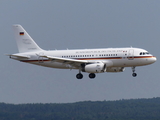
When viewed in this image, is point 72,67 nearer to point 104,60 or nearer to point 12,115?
point 104,60

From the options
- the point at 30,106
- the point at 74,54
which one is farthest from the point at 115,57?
the point at 30,106

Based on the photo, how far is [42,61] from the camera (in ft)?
324

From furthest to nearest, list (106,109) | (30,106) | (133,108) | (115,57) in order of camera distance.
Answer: (133,108) < (106,109) < (30,106) < (115,57)

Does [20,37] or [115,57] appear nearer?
[115,57]

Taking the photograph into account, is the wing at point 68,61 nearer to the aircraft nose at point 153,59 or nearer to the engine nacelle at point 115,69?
the engine nacelle at point 115,69

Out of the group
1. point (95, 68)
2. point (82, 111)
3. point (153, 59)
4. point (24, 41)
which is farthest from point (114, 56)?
point (82, 111)

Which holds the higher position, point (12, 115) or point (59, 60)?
point (59, 60)

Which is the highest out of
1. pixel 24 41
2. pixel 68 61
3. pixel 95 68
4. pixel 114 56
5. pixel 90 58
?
pixel 24 41

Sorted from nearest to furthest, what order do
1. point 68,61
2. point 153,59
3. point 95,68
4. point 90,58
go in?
point 95,68 → point 153,59 → point 68,61 → point 90,58

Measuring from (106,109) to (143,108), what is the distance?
82.1 feet

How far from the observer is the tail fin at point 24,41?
103306mm

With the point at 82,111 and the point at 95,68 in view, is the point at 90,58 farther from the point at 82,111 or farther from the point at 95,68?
the point at 82,111

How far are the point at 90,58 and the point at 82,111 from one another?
69.3 metres

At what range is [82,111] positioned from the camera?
161375 millimetres
